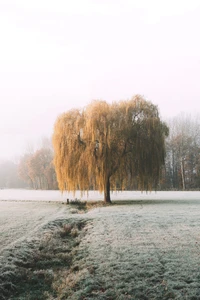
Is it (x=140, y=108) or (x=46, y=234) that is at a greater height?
(x=140, y=108)

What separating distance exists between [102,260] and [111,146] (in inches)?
519

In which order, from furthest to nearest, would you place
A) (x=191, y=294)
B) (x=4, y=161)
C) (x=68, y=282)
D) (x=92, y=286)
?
(x=4, y=161) → (x=68, y=282) → (x=92, y=286) → (x=191, y=294)

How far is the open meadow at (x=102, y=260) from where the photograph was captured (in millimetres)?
5637

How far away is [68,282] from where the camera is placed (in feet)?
20.4

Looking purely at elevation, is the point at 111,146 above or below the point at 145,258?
above

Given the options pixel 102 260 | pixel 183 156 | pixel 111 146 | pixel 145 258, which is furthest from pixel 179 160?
pixel 102 260

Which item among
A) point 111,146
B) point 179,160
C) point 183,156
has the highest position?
point 183,156

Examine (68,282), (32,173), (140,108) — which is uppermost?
(140,108)

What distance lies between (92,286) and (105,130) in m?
14.5

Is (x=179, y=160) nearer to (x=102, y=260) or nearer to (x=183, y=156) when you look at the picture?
(x=183, y=156)

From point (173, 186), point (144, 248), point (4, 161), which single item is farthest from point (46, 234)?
point (4, 161)

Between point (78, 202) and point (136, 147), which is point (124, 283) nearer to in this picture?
point (136, 147)

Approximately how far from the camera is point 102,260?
7.26 meters

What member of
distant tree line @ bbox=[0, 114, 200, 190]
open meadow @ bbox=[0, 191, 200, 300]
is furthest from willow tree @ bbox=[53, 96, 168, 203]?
distant tree line @ bbox=[0, 114, 200, 190]
